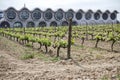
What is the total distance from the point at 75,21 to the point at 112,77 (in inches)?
2415

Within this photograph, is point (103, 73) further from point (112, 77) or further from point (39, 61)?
point (39, 61)

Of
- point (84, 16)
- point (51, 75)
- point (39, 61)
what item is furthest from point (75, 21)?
point (51, 75)

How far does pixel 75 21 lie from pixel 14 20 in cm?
1654

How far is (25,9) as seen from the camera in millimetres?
63750

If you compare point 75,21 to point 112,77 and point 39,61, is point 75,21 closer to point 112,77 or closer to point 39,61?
point 39,61

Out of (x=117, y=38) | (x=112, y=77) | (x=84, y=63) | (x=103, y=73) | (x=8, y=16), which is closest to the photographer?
(x=112, y=77)

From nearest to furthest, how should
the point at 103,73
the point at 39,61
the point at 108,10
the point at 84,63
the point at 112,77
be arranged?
the point at 112,77
the point at 103,73
the point at 84,63
the point at 39,61
the point at 108,10

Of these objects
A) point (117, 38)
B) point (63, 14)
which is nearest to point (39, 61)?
point (117, 38)

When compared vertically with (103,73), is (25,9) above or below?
above

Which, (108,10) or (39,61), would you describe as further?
(108,10)

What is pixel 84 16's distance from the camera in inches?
2830

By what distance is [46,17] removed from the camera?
66938mm

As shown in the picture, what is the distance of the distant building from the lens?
62.7 m

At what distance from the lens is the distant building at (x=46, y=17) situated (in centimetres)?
6272
